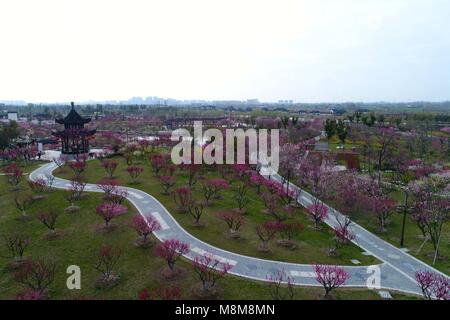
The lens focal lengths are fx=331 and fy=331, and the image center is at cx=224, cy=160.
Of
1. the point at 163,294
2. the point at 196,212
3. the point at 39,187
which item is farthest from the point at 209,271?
the point at 39,187

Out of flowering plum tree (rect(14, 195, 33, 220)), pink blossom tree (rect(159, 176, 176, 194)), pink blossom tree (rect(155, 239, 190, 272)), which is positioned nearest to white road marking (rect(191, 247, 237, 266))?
pink blossom tree (rect(155, 239, 190, 272))

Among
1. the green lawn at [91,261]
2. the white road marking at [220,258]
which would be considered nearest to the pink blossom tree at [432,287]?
the green lawn at [91,261]

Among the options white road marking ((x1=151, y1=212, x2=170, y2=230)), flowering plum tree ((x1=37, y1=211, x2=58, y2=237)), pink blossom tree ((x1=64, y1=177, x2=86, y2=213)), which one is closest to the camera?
flowering plum tree ((x1=37, y1=211, x2=58, y2=237))

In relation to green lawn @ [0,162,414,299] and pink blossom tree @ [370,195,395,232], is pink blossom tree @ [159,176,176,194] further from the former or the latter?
pink blossom tree @ [370,195,395,232]

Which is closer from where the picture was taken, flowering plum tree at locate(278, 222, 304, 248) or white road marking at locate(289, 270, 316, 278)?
white road marking at locate(289, 270, 316, 278)

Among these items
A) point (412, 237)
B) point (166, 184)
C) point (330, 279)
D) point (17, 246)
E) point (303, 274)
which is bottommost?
point (412, 237)

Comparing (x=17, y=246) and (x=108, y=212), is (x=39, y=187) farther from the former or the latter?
(x=108, y=212)

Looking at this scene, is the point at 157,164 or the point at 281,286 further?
the point at 157,164

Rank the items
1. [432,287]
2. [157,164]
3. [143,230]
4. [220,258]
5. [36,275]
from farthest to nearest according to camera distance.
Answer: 1. [157,164]
2. [143,230]
3. [220,258]
4. [432,287]
5. [36,275]

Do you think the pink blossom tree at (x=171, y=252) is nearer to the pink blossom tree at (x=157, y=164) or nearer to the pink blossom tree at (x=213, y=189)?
the pink blossom tree at (x=213, y=189)
